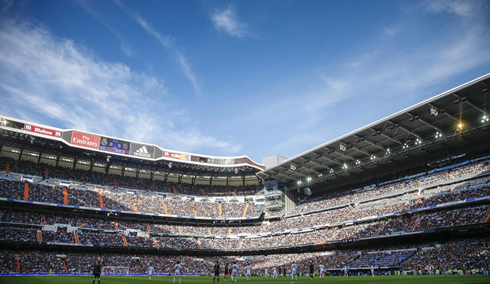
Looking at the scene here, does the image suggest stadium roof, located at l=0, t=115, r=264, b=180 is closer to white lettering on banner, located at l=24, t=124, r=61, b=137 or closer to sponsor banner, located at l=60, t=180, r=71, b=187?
white lettering on banner, located at l=24, t=124, r=61, b=137

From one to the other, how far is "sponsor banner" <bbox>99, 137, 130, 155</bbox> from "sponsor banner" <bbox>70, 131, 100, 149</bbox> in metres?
0.98

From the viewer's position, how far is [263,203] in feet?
239

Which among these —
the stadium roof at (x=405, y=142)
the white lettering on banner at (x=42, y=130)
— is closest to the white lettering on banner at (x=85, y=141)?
the white lettering on banner at (x=42, y=130)

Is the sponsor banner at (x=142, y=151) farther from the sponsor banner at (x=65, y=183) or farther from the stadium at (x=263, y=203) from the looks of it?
the sponsor banner at (x=65, y=183)

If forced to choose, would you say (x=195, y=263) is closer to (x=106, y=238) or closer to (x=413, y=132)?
(x=106, y=238)

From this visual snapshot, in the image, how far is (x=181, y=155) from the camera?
68250mm

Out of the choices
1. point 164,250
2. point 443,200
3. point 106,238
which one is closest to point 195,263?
point 164,250

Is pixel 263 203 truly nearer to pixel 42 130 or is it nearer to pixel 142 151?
pixel 142 151

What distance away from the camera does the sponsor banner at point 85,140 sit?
57844mm

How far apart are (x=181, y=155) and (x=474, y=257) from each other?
51.0 metres

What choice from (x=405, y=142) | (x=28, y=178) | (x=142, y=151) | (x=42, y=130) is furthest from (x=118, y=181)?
(x=405, y=142)

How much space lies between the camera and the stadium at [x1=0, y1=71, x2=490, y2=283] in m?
41.9

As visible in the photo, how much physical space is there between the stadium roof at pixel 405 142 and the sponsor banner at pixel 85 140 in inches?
1292

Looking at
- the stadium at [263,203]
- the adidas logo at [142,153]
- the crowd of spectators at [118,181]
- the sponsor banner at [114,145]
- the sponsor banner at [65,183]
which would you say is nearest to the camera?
the stadium at [263,203]
